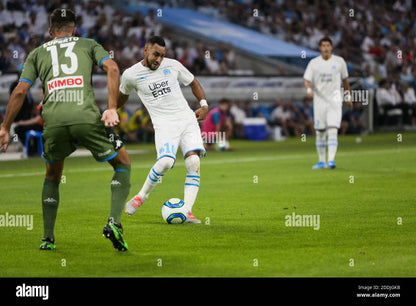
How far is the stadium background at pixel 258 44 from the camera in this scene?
107ft

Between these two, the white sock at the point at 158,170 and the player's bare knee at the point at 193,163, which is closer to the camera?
the white sock at the point at 158,170

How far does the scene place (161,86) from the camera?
12.0m

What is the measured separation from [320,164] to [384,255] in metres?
11.3

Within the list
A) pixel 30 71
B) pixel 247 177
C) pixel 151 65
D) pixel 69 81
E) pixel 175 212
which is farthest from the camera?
pixel 247 177

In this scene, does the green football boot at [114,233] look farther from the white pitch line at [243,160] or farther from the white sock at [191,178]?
the white pitch line at [243,160]

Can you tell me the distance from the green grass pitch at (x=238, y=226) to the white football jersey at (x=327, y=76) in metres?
1.73

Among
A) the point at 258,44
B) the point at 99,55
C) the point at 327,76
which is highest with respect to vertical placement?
the point at 258,44

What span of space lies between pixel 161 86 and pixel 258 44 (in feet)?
92.1

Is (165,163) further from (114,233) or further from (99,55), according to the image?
(99,55)

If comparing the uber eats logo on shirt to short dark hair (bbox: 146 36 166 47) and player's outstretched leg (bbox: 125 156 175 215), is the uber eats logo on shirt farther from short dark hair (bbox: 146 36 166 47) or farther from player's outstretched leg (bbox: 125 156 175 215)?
player's outstretched leg (bbox: 125 156 175 215)

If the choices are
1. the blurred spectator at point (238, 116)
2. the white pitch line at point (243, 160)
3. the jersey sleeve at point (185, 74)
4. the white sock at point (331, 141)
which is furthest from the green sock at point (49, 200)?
the blurred spectator at point (238, 116)

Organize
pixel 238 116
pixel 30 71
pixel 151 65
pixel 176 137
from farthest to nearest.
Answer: pixel 238 116 < pixel 176 137 < pixel 151 65 < pixel 30 71

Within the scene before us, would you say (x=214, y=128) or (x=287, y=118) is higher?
(x=287, y=118)

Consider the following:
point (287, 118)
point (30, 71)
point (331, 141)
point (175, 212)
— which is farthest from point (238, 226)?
point (287, 118)
